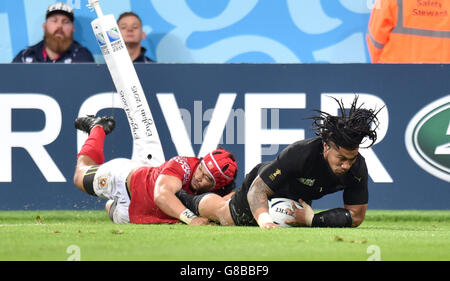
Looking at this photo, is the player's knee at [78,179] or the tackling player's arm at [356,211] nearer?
the tackling player's arm at [356,211]

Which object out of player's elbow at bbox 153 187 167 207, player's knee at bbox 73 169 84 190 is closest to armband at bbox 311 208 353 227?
player's elbow at bbox 153 187 167 207

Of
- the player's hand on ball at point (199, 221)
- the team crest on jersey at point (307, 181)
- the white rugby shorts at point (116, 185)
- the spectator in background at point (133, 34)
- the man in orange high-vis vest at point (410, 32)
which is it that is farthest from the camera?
the spectator in background at point (133, 34)

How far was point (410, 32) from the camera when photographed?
1131 centimetres

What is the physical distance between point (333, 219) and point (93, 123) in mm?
2916

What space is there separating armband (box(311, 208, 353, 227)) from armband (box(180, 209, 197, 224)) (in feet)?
3.66

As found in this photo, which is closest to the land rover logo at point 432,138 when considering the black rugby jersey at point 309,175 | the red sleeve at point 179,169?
the black rugby jersey at point 309,175

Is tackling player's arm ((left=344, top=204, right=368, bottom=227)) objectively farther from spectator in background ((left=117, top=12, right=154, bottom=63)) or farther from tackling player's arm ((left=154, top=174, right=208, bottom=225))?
spectator in background ((left=117, top=12, right=154, bottom=63))

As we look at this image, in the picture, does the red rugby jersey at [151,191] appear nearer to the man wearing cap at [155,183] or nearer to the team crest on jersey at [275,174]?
the man wearing cap at [155,183]

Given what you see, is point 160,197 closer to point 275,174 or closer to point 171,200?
point 171,200

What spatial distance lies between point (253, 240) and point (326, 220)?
5.08ft

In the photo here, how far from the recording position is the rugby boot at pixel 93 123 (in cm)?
963

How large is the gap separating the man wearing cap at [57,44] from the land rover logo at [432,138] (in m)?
3.85

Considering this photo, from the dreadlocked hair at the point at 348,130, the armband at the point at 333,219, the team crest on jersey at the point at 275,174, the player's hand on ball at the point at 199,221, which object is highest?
the dreadlocked hair at the point at 348,130
